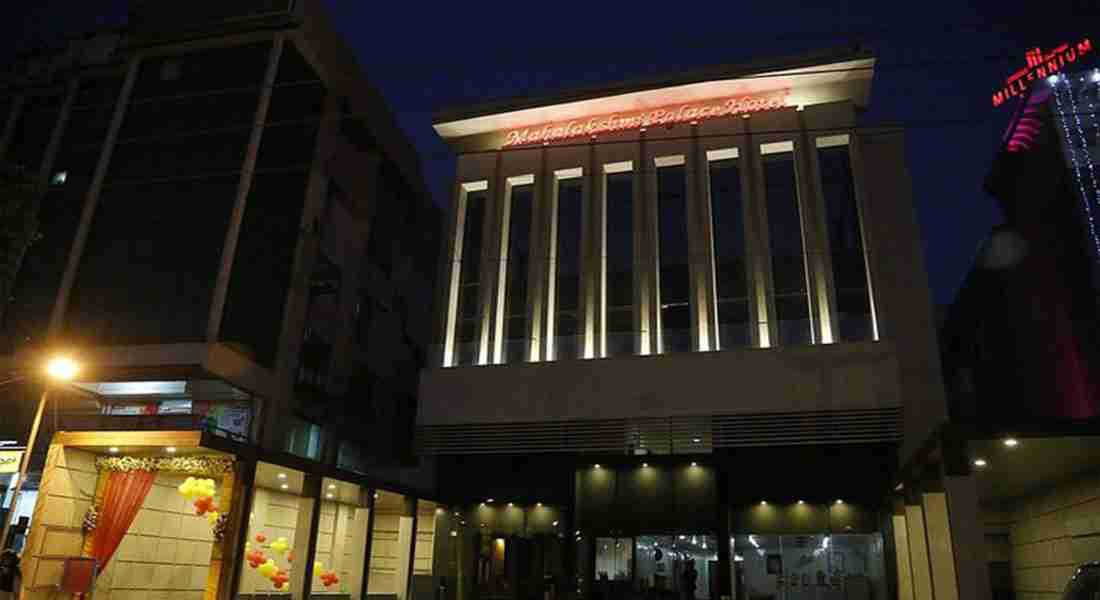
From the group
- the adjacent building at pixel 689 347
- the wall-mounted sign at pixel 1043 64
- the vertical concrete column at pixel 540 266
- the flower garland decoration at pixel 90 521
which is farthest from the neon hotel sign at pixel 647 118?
the flower garland decoration at pixel 90 521

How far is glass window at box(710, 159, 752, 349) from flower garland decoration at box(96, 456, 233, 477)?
42.6 feet

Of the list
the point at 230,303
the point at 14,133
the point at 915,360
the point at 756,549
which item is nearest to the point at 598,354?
the point at 756,549

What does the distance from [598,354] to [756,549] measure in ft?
22.7

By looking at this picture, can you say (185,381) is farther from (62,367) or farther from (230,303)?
(62,367)

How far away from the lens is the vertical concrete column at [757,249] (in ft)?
65.7

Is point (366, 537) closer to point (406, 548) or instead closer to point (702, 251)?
point (406, 548)

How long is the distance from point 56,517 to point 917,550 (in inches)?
657

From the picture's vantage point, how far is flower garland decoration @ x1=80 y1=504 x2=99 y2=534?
13.5 metres

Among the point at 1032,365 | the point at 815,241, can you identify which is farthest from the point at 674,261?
the point at 1032,365

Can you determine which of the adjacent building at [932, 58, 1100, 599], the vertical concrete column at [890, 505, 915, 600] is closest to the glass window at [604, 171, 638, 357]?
the vertical concrete column at [890, 505, 915, 600]

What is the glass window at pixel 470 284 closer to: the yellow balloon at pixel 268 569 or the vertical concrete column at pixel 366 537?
the vertical concrete column at pixel 366 537

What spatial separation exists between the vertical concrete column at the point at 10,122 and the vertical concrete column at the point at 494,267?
15.0 meters

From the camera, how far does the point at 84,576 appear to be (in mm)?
12477

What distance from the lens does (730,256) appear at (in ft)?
69.5
